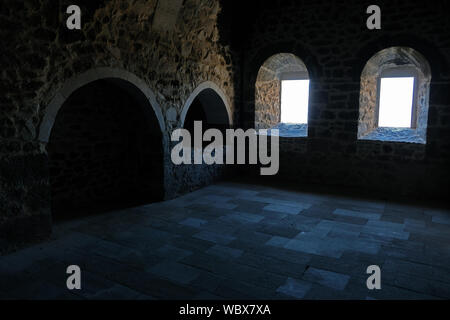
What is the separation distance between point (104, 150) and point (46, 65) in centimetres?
197

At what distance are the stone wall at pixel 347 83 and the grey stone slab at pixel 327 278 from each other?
10.8 ft

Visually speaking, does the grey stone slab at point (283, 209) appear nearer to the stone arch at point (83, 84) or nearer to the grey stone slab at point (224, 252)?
the grey stone slab at point (224, 252)

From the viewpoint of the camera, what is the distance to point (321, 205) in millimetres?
4926

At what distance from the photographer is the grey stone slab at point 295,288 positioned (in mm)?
2553

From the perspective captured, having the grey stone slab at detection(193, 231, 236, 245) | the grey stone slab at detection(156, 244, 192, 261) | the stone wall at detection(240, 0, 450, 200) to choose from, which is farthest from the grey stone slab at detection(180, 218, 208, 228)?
the stone wall at detection(240, 0, 450, 200)

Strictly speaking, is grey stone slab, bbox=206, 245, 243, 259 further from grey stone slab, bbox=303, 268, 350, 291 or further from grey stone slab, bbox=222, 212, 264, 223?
grey stone slab, bbox=222, 212, 264, 223

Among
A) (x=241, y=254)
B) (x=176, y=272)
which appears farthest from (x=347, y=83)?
(x=176, y=272)

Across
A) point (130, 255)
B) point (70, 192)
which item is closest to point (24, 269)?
point (130, 255)

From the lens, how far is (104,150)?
513 cm

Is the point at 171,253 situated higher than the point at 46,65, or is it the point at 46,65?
the point at 46,65

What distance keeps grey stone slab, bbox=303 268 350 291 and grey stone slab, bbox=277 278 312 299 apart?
0.31 feet

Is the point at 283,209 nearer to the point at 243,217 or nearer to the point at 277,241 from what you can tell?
the point at 243,217

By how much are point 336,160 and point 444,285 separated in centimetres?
358
